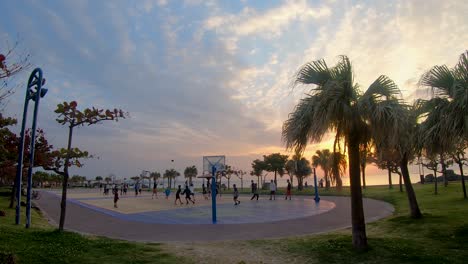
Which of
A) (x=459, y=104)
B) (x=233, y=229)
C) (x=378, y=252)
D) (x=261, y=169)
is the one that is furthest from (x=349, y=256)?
(x=261, y=169)

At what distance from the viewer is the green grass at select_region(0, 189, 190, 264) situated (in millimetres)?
7371

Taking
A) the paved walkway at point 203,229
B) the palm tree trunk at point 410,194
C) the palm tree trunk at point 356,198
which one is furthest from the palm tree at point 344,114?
the palm tree trunk at point 410,194

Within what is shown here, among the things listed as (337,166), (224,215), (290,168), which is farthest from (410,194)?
(290,168)

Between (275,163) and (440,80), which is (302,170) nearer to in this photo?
(275,163)

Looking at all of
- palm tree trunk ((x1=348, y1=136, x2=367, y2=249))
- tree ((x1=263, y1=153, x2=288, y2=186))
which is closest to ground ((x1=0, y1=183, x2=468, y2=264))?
palm tree trunk ((x1=348, y1=136, x2=367, y2=249))

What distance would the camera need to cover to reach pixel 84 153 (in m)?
11.1

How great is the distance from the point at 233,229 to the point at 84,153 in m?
6.29

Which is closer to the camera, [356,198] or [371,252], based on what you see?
[371,252]

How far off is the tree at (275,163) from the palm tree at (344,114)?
166 feet

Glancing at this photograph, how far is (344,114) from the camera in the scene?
8.51m

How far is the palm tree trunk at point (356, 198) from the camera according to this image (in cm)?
876

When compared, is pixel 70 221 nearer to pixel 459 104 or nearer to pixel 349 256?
pixel 349 256

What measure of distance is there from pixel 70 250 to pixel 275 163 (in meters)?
52.8

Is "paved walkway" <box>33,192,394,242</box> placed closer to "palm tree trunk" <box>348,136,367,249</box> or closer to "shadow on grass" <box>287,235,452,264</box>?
"shadow on grass" <box>287,235,452,264</box>
